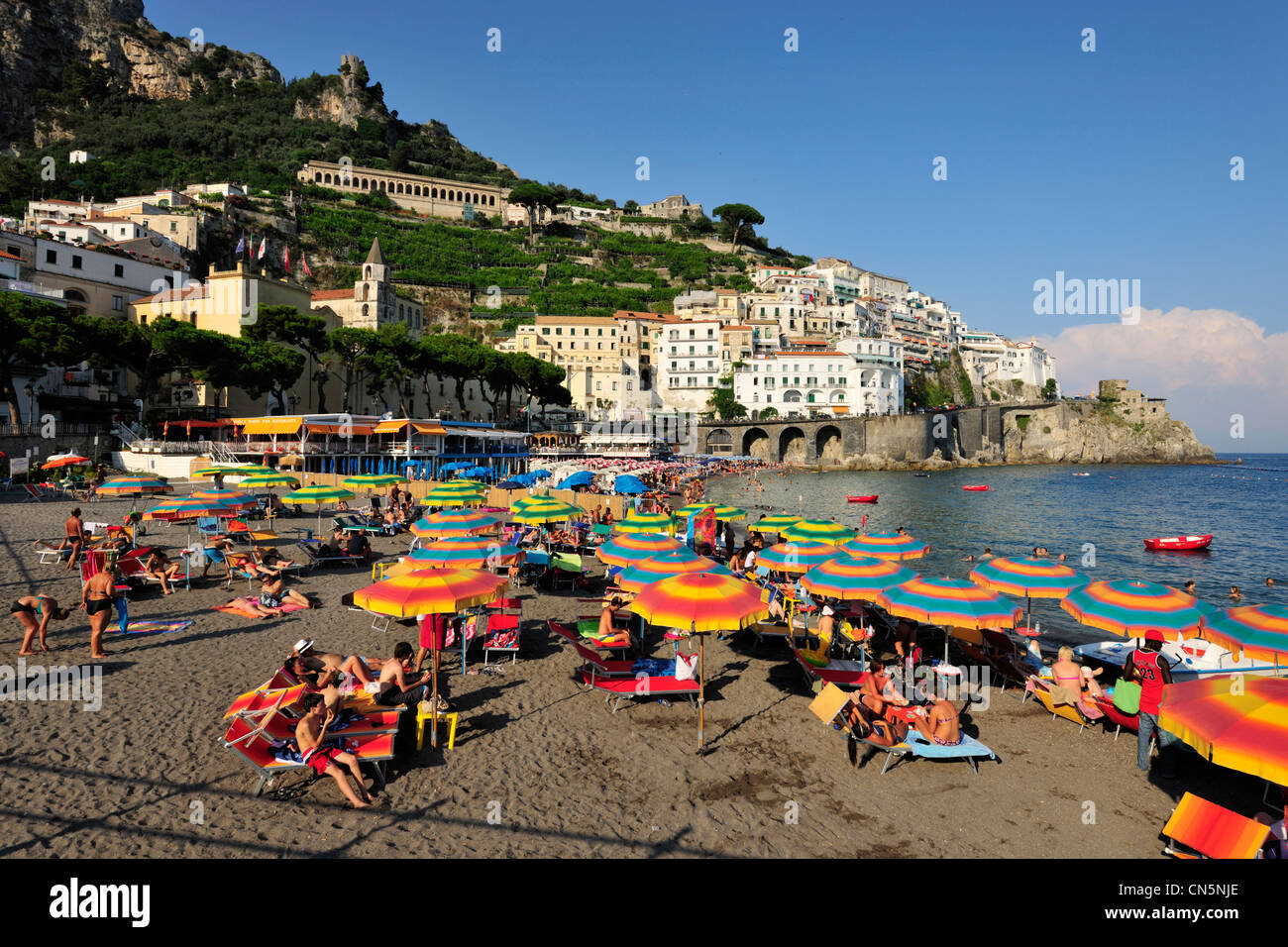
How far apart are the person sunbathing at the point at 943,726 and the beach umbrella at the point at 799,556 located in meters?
5.52

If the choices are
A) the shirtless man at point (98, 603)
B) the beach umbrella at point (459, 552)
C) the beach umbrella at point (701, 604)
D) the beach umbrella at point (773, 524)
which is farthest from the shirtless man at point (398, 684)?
the beach umbrella at point (773, 524)

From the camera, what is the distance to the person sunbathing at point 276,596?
11.6 meters

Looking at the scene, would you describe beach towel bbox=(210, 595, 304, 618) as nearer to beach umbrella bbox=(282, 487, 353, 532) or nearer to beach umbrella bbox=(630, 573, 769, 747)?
beach umbrella bbox=(282, 487, 353, 532)

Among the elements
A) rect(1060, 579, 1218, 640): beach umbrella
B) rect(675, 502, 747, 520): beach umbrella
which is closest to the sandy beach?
rect(1060, 579, 1218, 640): beach umbrella

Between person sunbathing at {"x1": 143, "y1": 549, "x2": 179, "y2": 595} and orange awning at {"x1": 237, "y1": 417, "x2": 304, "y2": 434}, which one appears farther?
orange awning at {"x1": 237, "y1": 417, "x2": 304, "y2": 434}

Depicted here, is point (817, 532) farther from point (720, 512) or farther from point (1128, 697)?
point (1128, 697)

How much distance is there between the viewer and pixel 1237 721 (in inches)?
180

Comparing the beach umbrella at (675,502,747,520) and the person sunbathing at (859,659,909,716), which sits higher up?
the beach umbrella at (675,502,747,520)

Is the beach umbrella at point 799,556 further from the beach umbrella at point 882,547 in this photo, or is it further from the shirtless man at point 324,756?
the shirtless man at point 324,756

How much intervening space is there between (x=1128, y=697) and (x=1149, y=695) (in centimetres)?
59

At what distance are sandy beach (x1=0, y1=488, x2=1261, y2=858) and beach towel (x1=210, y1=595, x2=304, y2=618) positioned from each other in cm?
185

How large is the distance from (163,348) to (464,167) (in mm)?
122586

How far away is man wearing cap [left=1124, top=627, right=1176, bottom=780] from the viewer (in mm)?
6875

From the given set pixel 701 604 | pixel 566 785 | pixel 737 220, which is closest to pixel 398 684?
pixel 566 785
